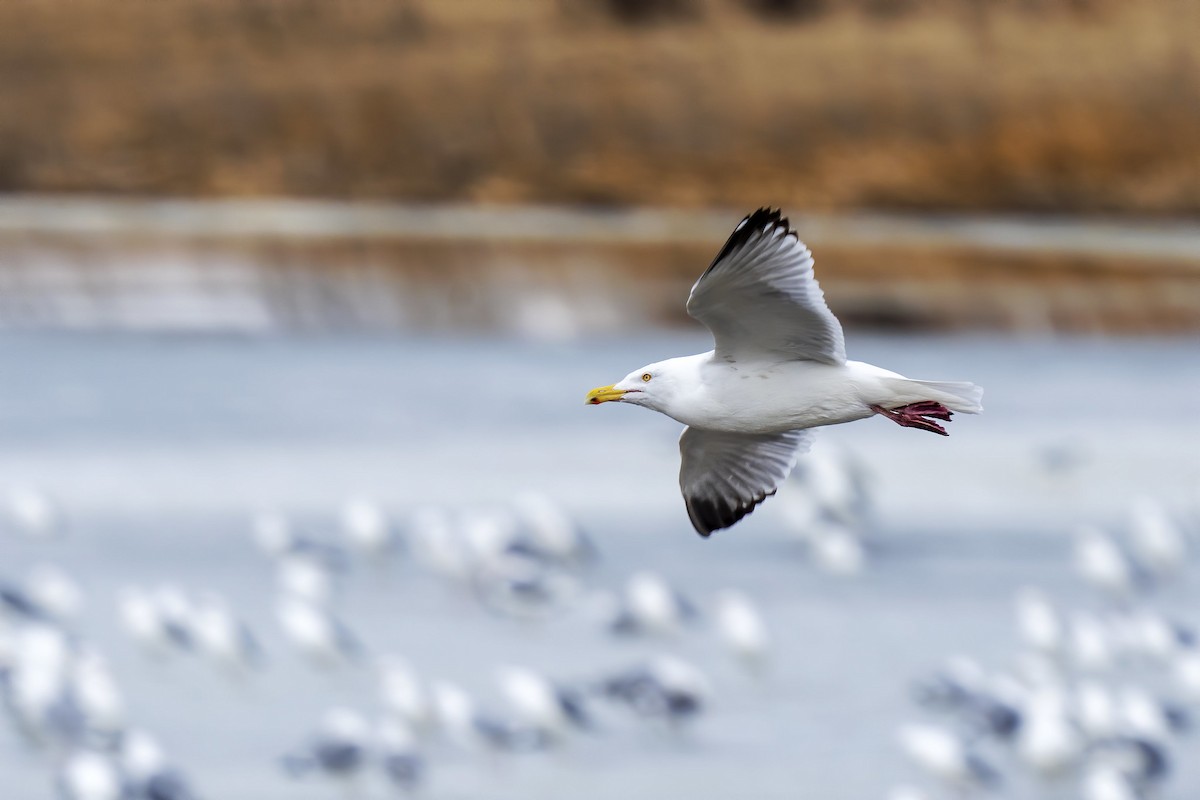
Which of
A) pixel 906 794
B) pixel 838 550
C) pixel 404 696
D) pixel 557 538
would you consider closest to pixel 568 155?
pixel 557 538

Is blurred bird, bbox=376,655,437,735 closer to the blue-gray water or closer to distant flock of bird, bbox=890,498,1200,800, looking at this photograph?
the blue-gray water

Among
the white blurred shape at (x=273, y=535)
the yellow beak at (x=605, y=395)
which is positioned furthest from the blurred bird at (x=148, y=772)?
the yellow beak at (x=605, y=395)

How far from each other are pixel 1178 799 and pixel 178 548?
536cm

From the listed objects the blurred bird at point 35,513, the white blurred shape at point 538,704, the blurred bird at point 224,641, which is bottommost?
the white blurred shape at point 538,704

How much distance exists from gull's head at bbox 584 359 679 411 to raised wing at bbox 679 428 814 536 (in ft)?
1.33

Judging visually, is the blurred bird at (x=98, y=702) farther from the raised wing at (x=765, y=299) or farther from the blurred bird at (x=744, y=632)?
the raised wing at (x=765, y=299)

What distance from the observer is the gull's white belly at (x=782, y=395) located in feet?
11.6

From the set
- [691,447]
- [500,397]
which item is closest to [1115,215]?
[500,397]

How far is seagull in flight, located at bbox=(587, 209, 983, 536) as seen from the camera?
3.45 m

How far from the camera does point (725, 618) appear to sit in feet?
32.8

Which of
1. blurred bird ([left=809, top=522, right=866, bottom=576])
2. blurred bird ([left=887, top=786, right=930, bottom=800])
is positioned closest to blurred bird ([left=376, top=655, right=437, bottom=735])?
blurred bird ([left=887, top=786, right=930, bottom=800])

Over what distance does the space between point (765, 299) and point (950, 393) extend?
0.35m

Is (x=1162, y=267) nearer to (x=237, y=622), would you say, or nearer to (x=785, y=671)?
(x=785, y=671)

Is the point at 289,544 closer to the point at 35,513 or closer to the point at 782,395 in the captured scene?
the point at 35,513
